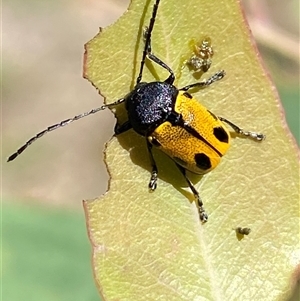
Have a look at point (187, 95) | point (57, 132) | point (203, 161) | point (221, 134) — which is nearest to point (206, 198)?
point (203, 161)

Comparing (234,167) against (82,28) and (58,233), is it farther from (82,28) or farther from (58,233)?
(82,28)

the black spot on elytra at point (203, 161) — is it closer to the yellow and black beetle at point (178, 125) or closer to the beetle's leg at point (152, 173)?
the yellow and black beetle at point (178, 125)

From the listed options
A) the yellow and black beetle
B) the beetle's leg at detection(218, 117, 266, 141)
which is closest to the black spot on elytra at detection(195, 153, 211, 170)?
the yellow and black beetle

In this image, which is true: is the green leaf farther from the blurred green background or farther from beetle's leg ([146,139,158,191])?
the blurred green background

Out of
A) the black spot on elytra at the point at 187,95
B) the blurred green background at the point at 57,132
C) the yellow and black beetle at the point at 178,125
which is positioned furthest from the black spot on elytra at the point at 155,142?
the blurred green background at the point at 57,132

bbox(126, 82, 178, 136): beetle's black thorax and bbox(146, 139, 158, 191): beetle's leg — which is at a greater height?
bbox(126, 82, 178, 136): beetle's black thorax
